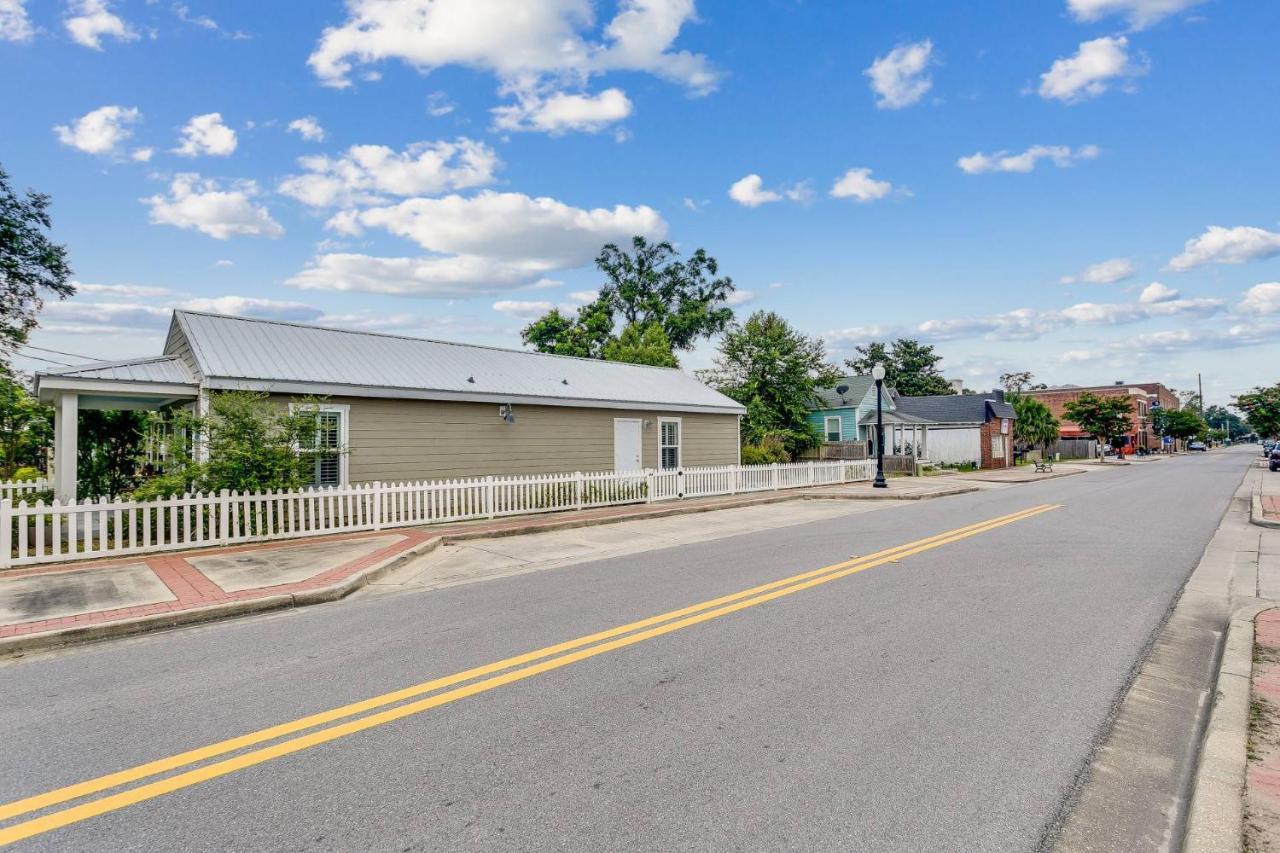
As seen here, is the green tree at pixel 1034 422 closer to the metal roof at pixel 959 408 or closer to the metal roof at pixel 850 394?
the metal roof at pixel 959 408

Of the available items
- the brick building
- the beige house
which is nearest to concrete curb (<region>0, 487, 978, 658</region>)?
the beige house

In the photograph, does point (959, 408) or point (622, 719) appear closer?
point (622, 719)

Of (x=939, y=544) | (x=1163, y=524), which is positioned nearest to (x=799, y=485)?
(x=1163, y=524)

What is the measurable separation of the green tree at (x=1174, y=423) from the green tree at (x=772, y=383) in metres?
83.5

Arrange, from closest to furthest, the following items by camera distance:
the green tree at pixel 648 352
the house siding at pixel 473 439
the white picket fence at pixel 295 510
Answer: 1. the white picket fence at pixel 295 510
2. the house siding at pixel 473 439
3. the green tree at pixel 648 352

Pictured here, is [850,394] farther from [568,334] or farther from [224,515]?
[224,515]

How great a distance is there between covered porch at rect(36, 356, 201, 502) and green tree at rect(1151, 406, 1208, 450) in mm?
108520

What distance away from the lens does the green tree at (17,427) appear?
60.0 ft

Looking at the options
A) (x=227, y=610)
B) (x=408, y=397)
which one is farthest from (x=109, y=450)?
(x=227, y=610)

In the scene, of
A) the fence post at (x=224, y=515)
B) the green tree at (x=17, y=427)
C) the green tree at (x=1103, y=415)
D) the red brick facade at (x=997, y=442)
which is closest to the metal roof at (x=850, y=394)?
the red brick facade at (x=997, y=442)

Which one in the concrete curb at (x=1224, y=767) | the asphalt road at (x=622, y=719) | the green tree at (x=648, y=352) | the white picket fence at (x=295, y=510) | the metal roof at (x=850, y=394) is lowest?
the asphalt road at (x=622, y=719)

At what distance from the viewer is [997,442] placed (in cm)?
4166

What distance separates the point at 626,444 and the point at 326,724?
16.4 metres

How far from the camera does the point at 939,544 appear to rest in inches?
422
